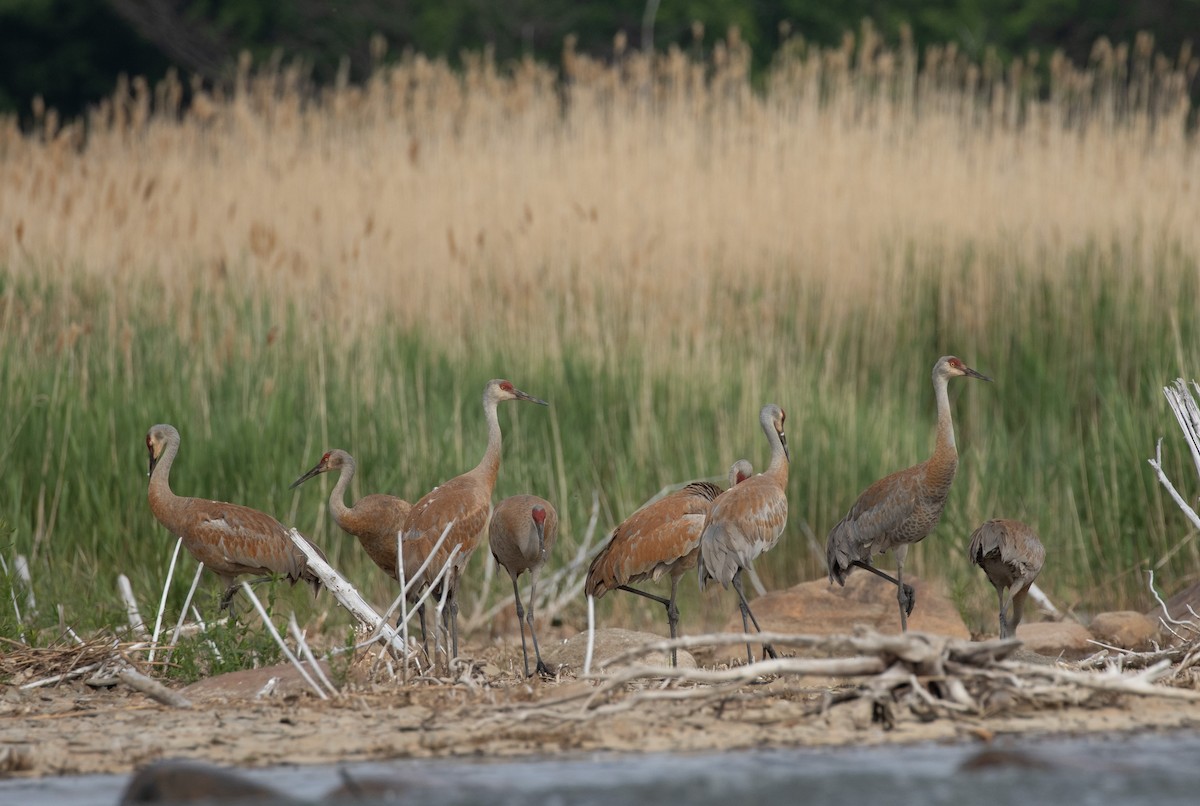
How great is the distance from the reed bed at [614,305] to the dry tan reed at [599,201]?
0.04 m

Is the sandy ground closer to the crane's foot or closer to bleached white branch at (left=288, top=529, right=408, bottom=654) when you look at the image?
bleached white branch at (left=288, top=529, right=408, bottom=654)

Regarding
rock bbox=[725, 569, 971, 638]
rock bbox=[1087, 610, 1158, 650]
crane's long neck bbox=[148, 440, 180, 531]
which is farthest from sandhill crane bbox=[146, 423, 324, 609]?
rock bbox=[1087, 610, 1158, 650]

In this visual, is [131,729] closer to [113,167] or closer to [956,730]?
[956,730]

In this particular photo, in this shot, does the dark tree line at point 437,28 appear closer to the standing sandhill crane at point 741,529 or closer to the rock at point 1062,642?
the rock at point 1062,642

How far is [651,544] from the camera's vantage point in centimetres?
718

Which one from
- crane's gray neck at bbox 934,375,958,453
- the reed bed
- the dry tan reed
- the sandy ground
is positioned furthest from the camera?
the dry tan reed

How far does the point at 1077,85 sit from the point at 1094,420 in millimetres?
4762

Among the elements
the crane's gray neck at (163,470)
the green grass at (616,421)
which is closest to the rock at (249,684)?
the green grass at (616,421)

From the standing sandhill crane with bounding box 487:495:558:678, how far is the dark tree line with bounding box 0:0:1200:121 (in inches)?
590

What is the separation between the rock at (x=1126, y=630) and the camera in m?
7.61

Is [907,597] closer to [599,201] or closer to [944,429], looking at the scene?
[944,429]

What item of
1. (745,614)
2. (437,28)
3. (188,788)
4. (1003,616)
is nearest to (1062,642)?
(1003,616)

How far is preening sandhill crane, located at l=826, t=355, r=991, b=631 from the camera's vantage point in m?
7.48

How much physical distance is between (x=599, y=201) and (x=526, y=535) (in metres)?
5.60
